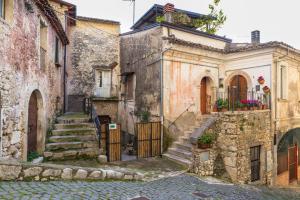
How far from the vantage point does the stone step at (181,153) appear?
33.1ft

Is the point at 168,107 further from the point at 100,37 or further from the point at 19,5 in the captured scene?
the point at 100,37

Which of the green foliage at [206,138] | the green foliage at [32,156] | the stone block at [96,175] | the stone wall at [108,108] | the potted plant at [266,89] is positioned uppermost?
the potted plant at [266,89]

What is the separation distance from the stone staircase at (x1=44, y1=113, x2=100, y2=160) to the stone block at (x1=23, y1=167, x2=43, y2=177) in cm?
328

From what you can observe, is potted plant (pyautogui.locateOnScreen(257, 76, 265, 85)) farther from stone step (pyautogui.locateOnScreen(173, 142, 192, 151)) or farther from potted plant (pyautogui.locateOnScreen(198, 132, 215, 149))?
stone step (pyautogui.locateOnScreen(173, 142, 192, 151))

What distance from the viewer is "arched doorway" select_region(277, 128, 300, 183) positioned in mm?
13172

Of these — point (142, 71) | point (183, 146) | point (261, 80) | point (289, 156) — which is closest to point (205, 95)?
point (261, 80)

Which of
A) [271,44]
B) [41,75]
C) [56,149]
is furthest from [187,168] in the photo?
[271,44]

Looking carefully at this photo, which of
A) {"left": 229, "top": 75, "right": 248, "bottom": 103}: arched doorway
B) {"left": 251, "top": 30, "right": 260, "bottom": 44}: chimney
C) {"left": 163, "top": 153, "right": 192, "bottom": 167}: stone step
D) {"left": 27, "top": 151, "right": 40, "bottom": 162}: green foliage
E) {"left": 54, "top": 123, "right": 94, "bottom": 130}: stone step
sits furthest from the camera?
{"left": 251, "top": 30, "right": 260, "bottom": 44}: chimney

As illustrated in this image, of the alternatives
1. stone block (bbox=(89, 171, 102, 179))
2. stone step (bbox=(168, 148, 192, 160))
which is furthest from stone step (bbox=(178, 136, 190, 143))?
stone block (bbox=(89, 171, 102, 179))

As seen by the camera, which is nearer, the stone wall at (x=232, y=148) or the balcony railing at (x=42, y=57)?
the balcony railing at (x=42, y=57)

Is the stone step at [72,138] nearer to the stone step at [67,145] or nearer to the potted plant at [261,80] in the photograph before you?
the stone step at [67,145]

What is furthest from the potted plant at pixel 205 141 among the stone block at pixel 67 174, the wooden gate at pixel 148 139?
the stone block at pixel 67 174

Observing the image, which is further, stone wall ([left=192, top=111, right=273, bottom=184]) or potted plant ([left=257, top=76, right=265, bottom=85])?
potted plant ([left=257, top=76, right=265, bottom=85])

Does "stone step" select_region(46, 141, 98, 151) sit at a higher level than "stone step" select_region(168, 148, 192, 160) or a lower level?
higher
